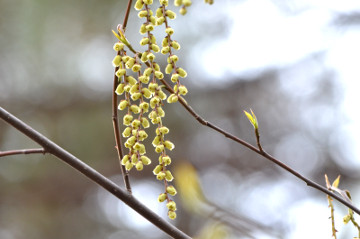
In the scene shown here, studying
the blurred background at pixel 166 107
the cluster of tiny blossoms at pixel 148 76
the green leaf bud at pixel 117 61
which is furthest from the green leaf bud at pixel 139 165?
the blurred background at pixel 166 107

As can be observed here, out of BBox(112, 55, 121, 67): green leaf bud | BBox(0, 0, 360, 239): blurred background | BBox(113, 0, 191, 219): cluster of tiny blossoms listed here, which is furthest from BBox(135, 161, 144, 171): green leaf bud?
BBox(0, 0, 360, 239): blurred background

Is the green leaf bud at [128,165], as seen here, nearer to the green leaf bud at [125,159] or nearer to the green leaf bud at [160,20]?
the green leaf bud at [125,159]

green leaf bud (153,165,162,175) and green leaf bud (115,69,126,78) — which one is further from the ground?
green leaf bud (115,69,126,78)

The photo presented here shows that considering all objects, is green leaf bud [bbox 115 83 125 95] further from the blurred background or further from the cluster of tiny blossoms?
the blurred background

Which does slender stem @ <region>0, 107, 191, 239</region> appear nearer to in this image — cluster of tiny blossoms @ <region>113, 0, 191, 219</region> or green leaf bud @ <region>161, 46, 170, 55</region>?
cluster of tiny blossoms @ <region>113, 0, 191, 219</region>

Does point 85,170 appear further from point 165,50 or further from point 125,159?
point 165,50

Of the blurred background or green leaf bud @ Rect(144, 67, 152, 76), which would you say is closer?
green leaf bud @ Rect(144, 67, 152, 76)

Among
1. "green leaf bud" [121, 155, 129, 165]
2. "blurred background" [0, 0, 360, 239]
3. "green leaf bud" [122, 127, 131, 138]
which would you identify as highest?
"blurred background" [0, 0, 360, 239]
